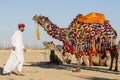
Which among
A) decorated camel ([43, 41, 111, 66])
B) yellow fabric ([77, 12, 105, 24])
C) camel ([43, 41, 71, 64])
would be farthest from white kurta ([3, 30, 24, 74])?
camel ([43, 41, 71, 64])

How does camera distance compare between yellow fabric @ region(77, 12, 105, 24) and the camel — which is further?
the camel

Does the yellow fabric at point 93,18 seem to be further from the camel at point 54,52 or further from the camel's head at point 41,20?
the camel at point 54,52

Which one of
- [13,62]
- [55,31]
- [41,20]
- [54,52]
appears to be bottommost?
[13,62]

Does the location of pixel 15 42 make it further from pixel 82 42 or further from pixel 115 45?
pixel 115 45

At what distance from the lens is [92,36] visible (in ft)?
56.7

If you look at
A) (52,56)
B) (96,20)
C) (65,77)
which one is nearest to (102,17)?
(96,20)

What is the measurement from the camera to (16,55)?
15211 millimetres

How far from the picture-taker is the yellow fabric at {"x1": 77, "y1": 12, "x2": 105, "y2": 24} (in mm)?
17281

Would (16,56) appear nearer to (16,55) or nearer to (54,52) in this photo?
(16,55)

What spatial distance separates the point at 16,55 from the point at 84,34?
11.2ft

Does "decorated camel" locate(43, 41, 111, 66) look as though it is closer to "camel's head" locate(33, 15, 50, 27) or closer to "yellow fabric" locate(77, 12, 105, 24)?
"yellow fabric" locate(77, 12, 105, 24)

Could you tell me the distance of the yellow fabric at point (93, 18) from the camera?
17281 mm

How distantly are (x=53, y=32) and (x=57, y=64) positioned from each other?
470cm

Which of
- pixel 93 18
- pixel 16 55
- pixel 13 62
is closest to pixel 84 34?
pixel 93 18
